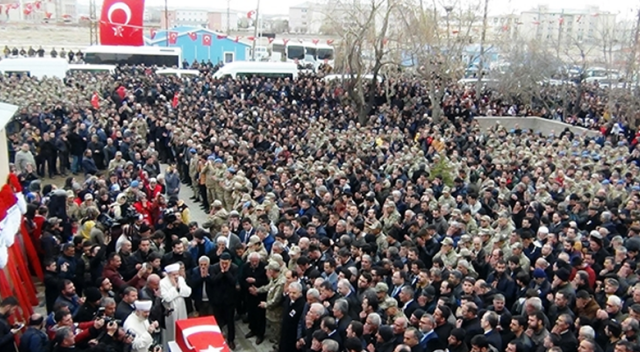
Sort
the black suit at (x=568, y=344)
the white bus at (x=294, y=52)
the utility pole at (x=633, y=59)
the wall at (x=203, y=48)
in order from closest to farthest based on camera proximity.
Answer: the black suit at (x=568, y=344)
the utility pole at (x=633, y=59)
the wall at (x=203, y=48)
the white bus at (x=294, y=52)

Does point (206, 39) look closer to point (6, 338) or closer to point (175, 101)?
point (175, 101)

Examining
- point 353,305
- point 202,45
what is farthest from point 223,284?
point 202,45

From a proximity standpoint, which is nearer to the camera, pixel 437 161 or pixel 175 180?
pixel 175 180

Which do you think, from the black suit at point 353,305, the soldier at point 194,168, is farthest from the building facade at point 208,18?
the black suit at point 353,305

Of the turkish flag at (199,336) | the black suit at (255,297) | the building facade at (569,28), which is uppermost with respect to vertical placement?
the building facade at (569,28)

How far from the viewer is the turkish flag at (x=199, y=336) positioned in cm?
598

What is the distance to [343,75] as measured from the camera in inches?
945

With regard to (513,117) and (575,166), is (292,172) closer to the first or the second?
(575,166)

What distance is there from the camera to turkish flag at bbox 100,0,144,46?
111 feet

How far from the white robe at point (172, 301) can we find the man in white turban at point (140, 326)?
0.70 meters

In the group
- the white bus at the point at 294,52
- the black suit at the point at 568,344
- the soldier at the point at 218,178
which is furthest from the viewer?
the white bus at the point at 294,52

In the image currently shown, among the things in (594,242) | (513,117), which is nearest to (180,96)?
(513,117)

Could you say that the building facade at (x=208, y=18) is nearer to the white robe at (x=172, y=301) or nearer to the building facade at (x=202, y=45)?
the building facade at (x=202, y=45)

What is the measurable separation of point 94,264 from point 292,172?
5699 millimetres
